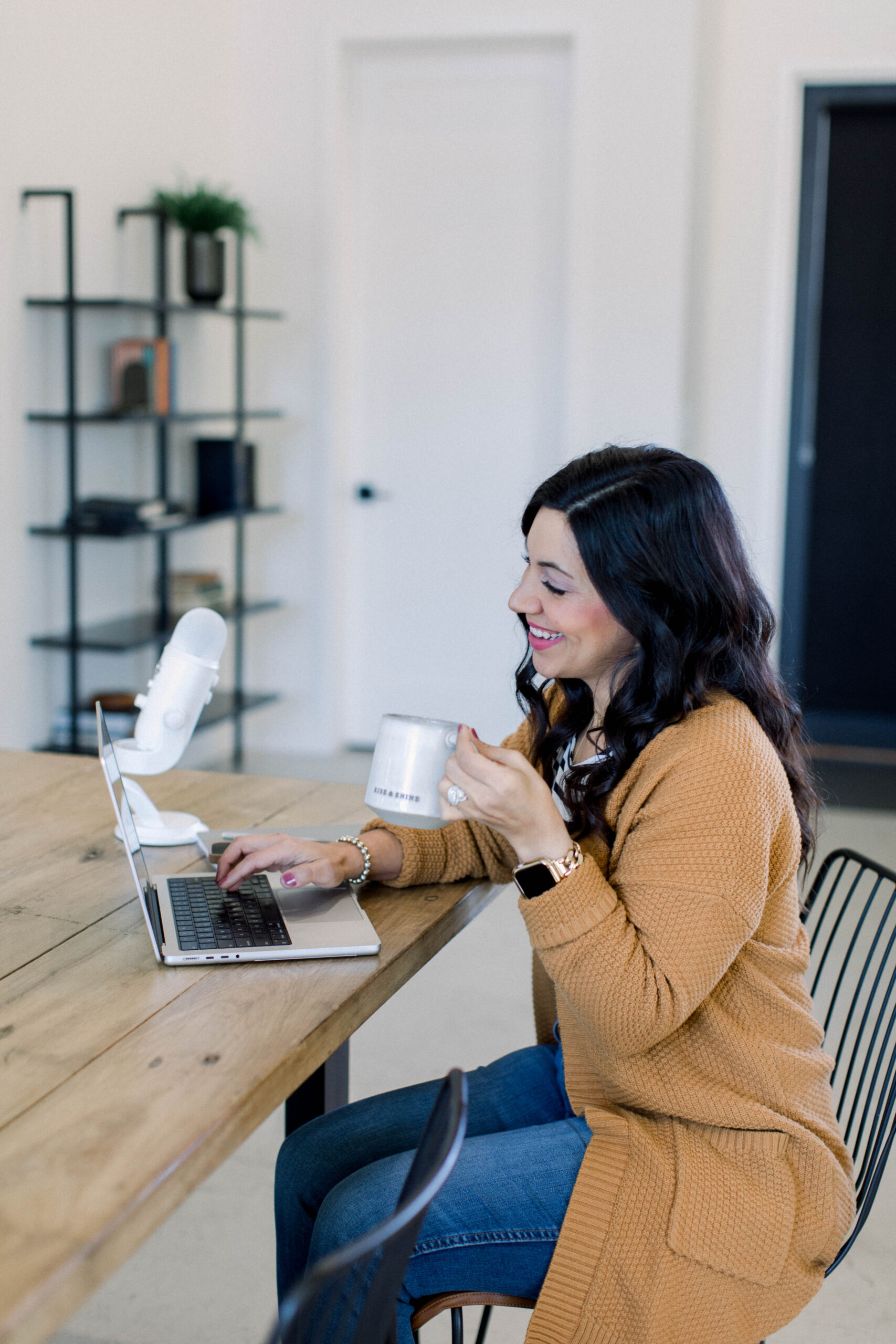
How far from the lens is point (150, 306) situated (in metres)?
3.77

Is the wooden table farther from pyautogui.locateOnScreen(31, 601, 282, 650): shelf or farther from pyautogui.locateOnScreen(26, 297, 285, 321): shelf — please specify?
pyautogui.locateOnScreen(26, 297, 285, 321): shelf

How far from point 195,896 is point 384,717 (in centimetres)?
30

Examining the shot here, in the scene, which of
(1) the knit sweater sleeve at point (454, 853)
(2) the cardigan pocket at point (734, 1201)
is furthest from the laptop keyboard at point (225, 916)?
(2) the cardigan pocket at point (734, 1201)

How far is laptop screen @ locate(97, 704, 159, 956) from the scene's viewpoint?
128 cm

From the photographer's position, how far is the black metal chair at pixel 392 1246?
0.76 metres

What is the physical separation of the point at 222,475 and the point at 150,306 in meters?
0.76

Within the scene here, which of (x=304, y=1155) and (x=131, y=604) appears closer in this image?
(x=304, y=1155)

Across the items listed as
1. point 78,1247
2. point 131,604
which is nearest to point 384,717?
point 78,1247

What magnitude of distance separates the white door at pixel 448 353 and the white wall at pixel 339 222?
12 centimetres

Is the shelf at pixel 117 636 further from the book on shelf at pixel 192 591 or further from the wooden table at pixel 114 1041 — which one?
the wooden table at pixel 114 1041

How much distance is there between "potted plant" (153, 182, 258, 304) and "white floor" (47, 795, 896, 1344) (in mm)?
2439

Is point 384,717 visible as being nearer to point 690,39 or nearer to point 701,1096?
point 701,1096

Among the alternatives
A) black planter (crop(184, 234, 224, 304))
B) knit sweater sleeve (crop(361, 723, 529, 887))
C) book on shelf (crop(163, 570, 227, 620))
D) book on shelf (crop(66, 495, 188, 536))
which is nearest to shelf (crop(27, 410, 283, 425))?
book on shelf (crop(66, 495, 188, 536))

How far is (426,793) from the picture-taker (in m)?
1.20
